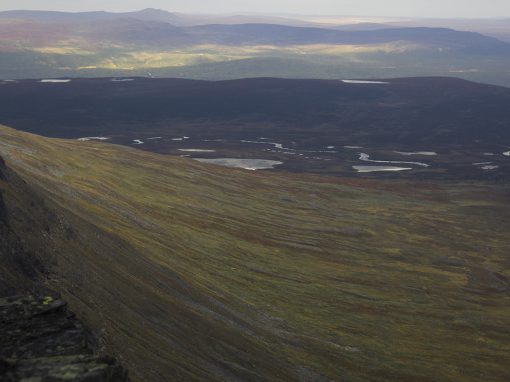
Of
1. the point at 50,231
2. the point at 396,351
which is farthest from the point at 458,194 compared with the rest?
the point at 50,231

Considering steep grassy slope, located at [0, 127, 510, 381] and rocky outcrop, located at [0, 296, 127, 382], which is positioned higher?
rocky outcrop, located at [0, 296, 127, 382]

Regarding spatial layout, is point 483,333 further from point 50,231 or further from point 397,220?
point 397,220

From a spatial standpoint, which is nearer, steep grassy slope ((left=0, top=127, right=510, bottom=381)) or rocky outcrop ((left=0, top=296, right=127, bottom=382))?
rocky outcrop ((left=0, top=296, right=127, bottom=382))

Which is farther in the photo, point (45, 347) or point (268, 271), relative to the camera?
point (268, 271)

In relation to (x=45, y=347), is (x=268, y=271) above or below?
below
